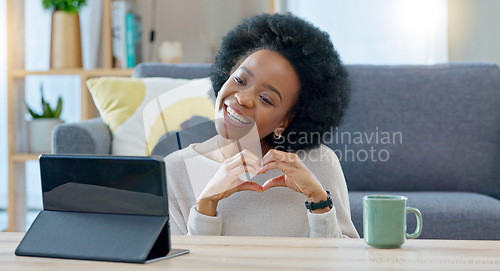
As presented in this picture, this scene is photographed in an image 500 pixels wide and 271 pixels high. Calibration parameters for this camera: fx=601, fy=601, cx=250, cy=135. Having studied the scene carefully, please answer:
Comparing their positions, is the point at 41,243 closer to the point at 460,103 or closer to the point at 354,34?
the point at 460,103

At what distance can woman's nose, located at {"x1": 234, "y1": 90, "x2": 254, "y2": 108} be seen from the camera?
50.4 inches

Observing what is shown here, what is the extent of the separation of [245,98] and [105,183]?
51 cm

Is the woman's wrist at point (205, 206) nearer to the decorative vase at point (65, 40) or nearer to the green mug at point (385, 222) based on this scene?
the green mug at point (385, 222)

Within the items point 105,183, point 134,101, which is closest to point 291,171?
point 105,183

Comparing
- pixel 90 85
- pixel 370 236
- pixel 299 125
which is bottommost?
pixel 370 236

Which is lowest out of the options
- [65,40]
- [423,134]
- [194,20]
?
[423,134]

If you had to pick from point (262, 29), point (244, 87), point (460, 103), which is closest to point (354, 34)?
point (460, 103)

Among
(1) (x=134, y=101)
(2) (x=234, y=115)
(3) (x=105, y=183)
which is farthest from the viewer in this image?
(1) (x=134, y=101)

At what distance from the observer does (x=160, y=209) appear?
0.83 meters

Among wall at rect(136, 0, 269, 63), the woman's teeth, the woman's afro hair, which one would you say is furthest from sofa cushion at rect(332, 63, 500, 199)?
wall at rect(136, 0, 269, 63)

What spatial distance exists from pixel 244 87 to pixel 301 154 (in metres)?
0.28

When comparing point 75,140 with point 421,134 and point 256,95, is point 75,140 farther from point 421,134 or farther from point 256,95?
point 421,134

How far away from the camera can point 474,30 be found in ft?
10.2

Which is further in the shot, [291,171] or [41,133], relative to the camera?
[41,133]
